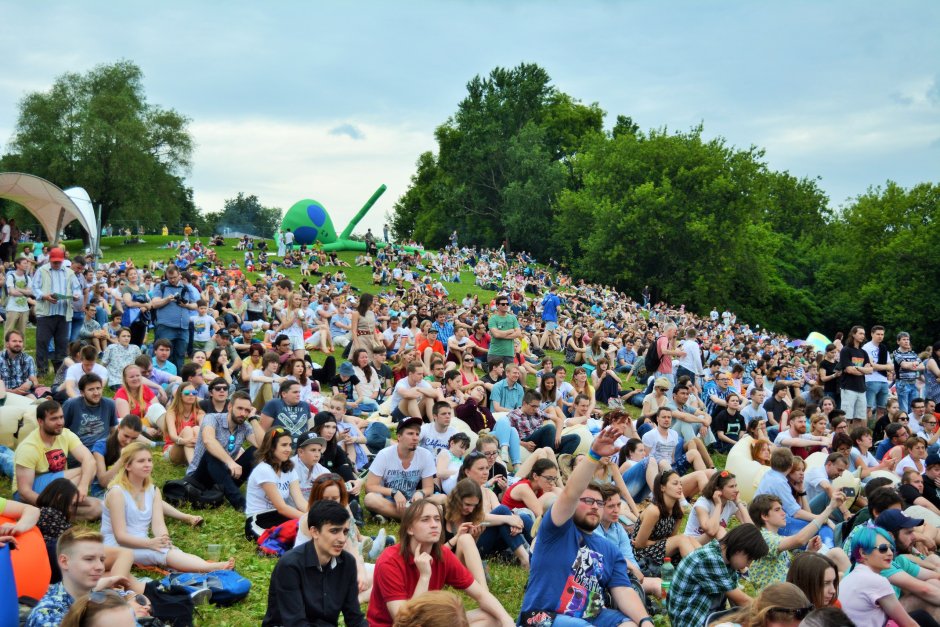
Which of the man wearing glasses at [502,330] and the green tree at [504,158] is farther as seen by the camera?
the green tree at [504,158]

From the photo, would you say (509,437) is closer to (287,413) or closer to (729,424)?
(287,413)

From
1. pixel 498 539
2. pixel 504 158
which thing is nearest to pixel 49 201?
pixel 498 539

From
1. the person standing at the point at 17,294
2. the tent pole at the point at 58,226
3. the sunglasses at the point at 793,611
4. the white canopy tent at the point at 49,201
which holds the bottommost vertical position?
the sunglasses at the point at 793,611

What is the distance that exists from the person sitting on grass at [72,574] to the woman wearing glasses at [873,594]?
487 cm

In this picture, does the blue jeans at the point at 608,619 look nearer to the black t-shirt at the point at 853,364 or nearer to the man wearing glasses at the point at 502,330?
the man wearing glasses at the point at 502,330

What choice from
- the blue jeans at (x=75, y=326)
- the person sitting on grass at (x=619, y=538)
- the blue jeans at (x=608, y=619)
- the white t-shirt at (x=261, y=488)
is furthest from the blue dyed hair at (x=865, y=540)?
the blue jeans at (x=75, y=326)

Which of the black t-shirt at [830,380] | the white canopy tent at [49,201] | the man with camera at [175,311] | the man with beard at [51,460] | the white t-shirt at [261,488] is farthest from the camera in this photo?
the white canopy tent at [49,201]

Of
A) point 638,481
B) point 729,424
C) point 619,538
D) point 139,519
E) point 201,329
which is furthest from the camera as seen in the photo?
point 201,329

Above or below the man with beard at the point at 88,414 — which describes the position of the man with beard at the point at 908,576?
below

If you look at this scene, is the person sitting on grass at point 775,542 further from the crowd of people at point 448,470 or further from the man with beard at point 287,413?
the man with beard at point 287,413

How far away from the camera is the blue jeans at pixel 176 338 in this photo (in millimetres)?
12805

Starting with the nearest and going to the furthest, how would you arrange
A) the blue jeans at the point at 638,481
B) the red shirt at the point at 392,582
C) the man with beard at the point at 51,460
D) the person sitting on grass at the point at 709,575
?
the red shirt at the point at 392,582 → the person sitting on grass at the point at 709,575 → the man with beard at the point at 51,460 → the blue jeans at the point at 638,481

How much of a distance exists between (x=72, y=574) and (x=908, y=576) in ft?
18.6

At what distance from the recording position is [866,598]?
18.1 ft
